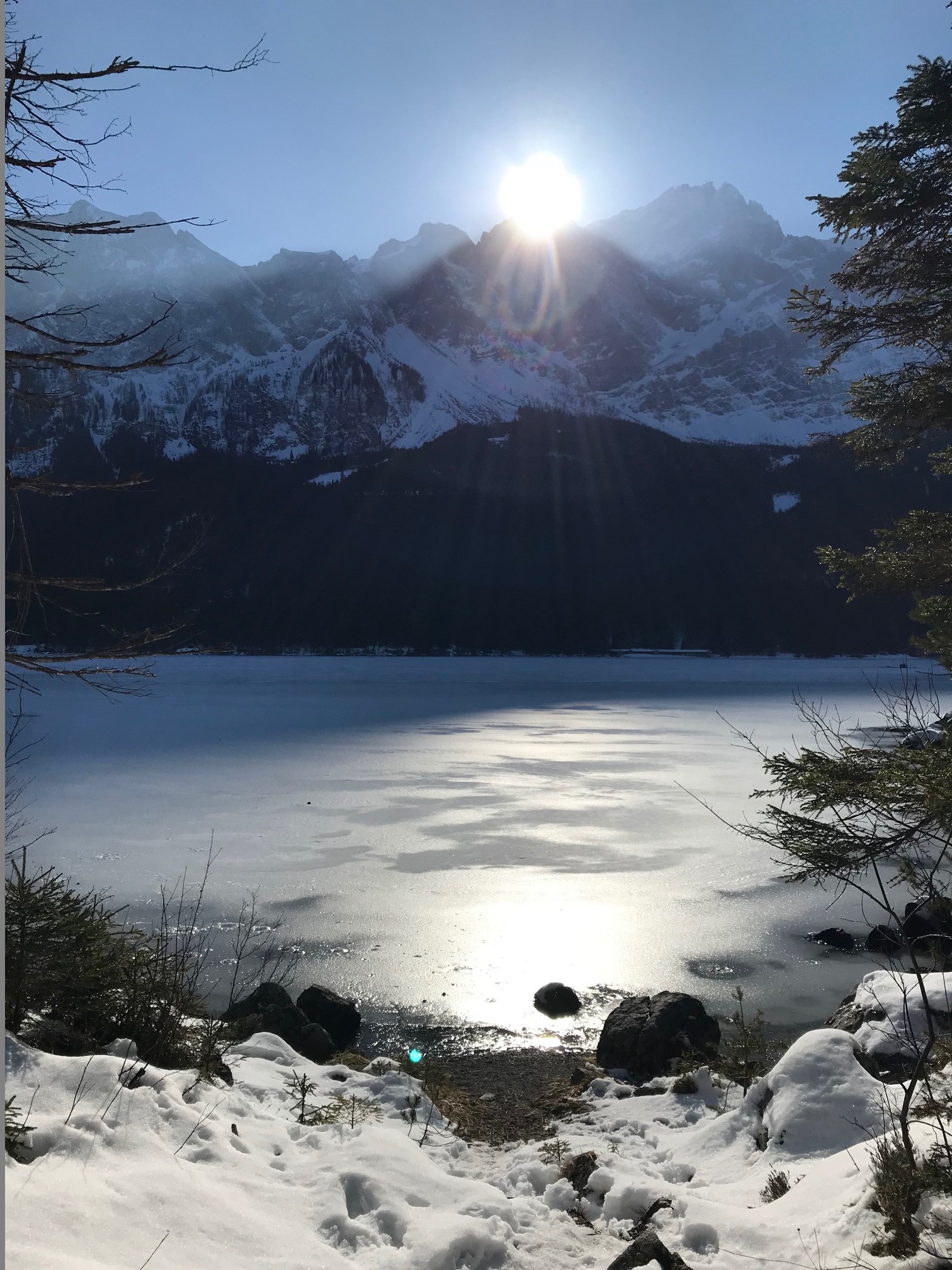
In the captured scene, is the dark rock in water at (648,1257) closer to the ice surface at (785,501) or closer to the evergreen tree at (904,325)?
the evergreen tree at (904,325)

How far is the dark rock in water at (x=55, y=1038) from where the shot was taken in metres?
4.89

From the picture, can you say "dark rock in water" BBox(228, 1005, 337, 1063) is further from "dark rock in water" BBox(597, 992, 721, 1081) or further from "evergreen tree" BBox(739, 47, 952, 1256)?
"evergreen tree" BBox(739, 47, 952, 1256)

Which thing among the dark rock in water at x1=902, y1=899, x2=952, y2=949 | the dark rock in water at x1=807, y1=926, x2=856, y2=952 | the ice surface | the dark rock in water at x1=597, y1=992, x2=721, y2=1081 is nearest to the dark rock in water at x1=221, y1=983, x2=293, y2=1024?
the dark rock in water at x1=597, y1=992, x2=721, y2=1081

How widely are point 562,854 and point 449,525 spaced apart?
11908cm

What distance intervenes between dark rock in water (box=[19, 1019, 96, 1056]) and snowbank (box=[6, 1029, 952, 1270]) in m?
0.63

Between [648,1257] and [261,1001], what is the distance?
511 centimetres

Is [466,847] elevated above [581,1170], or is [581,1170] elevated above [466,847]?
[581,1170]

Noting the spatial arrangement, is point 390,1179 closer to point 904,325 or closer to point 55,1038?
point 55,1038

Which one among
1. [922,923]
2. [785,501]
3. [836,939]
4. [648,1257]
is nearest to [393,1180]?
[648,1257]

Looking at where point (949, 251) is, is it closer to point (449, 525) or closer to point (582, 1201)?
point (582, 1201)

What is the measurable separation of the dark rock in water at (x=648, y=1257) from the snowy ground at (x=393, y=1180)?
9.6 inches

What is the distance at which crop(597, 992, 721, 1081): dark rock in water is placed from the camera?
7453mm

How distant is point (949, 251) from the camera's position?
7738 millimetres

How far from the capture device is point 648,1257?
383cm
